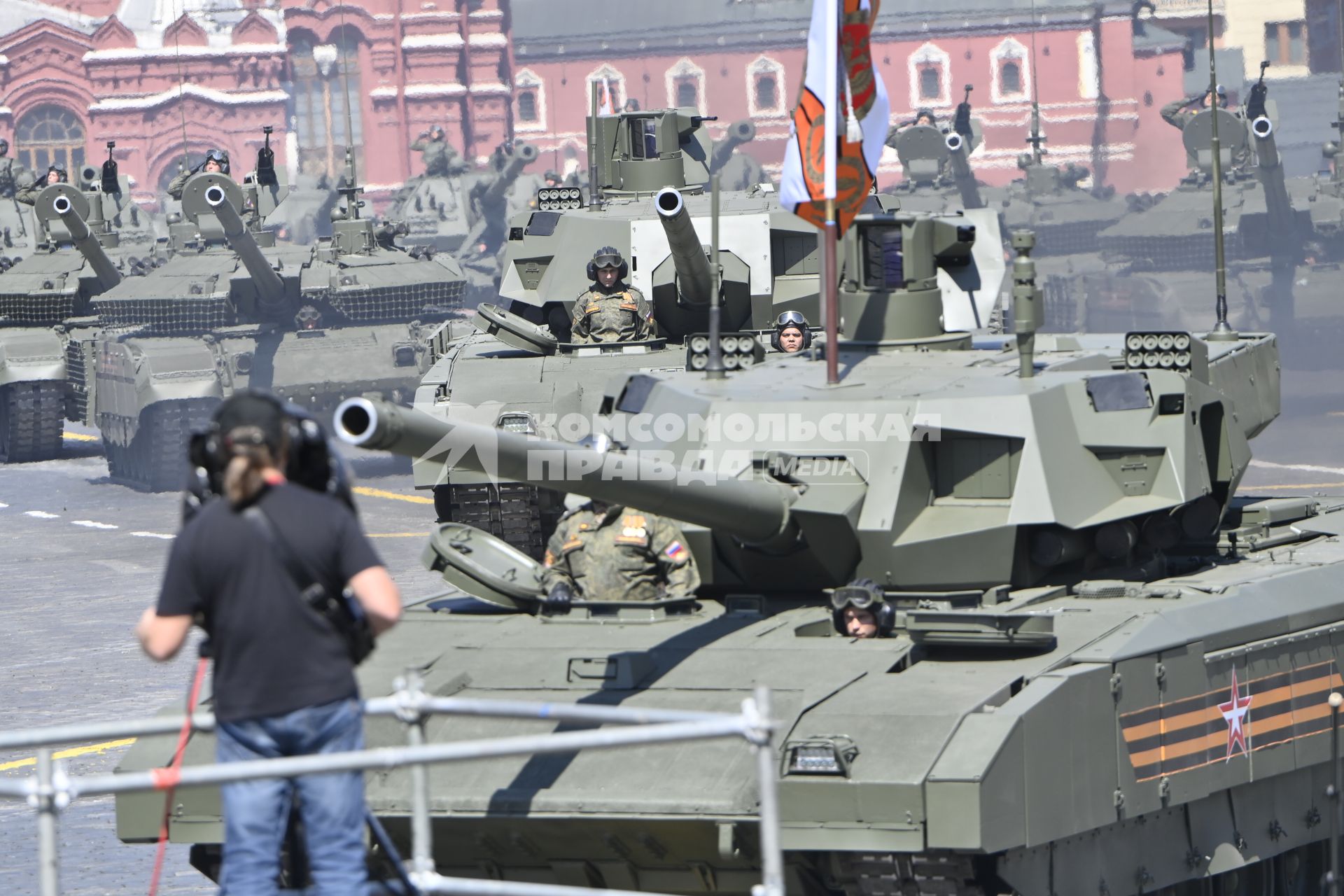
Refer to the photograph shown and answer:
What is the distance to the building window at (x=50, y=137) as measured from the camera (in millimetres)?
85062

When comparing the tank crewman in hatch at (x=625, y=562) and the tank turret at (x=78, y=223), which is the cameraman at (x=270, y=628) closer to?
the tank crewman in hatch at (x=625, y=562)

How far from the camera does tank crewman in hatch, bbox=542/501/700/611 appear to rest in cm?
1095

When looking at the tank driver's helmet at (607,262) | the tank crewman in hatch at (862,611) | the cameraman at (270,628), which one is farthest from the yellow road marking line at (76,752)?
the cameraman at (270,628)

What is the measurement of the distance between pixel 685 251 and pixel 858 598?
7995 millimetres

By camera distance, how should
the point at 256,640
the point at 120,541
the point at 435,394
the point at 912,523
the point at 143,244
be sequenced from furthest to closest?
the point at 143,244, the point at 120,541, the point at 435,394, the point at 912,523, the point at 256,640

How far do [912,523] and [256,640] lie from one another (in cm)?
473

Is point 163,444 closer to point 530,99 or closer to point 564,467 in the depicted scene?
point 564,467

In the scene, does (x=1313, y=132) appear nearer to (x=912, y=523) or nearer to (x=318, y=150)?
(x=318, y=150)

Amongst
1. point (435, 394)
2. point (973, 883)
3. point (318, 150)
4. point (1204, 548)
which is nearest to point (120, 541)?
point (435, 394)

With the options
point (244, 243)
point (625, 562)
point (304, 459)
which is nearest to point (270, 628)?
point (304, 459)

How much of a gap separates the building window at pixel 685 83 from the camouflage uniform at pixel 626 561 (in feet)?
245

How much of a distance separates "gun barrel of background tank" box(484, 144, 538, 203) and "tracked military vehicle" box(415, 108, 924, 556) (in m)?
26.1

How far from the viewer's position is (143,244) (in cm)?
3741

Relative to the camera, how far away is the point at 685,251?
1786cm
